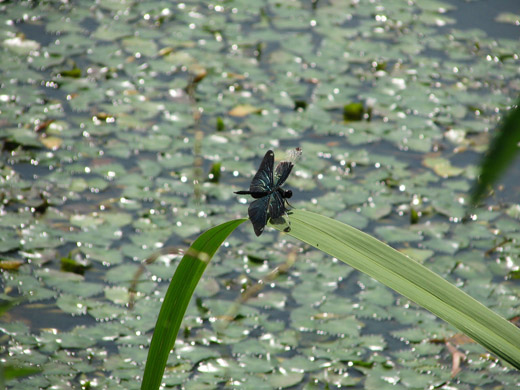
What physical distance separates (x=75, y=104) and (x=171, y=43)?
0.77m

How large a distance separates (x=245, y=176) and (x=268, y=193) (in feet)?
4.86

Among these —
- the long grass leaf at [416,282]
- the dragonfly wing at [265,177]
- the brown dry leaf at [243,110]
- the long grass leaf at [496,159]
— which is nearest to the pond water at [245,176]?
the brown dry leaf at [243,110]

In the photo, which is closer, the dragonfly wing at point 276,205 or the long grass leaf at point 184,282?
the long grass leaf at point 184,282

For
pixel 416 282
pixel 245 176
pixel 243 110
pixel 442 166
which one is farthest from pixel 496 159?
pixel 243 110

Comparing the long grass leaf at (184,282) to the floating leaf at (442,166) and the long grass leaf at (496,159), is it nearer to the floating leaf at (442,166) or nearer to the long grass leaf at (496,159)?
the long grass leaf at (496,159)

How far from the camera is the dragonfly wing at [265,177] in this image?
1.23m

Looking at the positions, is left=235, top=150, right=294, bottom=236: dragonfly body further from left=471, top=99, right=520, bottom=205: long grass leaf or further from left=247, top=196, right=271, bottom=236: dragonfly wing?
left=471, top=99, right=520, bottom=205: long grass leaf

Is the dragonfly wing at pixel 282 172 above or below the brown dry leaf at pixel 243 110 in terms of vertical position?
below

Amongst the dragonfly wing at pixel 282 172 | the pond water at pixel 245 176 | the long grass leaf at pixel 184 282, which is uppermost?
the pond water at pixel 245 176

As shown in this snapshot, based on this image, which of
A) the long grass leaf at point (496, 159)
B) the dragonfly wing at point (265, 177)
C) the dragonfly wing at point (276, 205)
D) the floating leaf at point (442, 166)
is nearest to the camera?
the long grass leaf at point (496, 159)

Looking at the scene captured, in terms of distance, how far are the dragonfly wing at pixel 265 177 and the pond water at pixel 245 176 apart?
1.91 feet

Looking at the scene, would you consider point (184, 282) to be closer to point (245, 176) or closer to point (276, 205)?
point (276, 205)

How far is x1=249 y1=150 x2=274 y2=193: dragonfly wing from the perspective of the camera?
1.23m

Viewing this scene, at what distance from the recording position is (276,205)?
3.79ft
